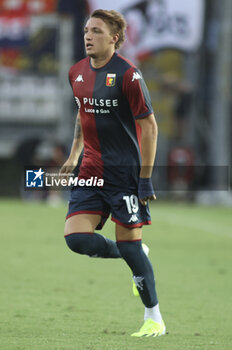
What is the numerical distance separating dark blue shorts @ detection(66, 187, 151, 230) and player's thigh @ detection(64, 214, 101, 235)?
0.10 ft

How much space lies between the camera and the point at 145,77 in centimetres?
2966

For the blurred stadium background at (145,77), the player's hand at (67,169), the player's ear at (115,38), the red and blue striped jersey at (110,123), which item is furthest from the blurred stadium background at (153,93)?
the player's ear at (115,38)

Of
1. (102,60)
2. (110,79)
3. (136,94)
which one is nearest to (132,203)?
(136,94)

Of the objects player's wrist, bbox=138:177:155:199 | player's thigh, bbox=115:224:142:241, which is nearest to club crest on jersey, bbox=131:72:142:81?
player's wrist, bbox=138:177:155:199

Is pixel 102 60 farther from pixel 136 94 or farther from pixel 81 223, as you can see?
pixel 81 223

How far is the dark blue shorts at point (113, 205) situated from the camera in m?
6.38

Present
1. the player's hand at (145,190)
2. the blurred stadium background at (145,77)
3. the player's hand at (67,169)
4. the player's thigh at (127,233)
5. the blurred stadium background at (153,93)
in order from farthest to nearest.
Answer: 1. the blurred stadium background at (145,77)
2. the blurred stadium background at (153,93)
3. the player's hand at (67,169)
4. the player's thigh at (127,233)
5. the player's hand at (145,190)

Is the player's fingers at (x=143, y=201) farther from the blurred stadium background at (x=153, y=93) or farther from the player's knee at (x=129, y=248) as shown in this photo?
the blurred stadium background at (x=153, y=93)

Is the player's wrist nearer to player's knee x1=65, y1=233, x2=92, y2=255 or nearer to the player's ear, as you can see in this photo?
player's knee x1=65, y1=233, x2=92, y2=255

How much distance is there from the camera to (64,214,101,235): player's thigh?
6.40 m

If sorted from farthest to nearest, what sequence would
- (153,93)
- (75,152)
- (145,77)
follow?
(153,93), (145,77), (75,152)

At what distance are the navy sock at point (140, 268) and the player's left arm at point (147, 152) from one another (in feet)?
1.15

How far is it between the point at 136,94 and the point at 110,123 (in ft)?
1.09

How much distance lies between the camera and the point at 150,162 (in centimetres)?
630
